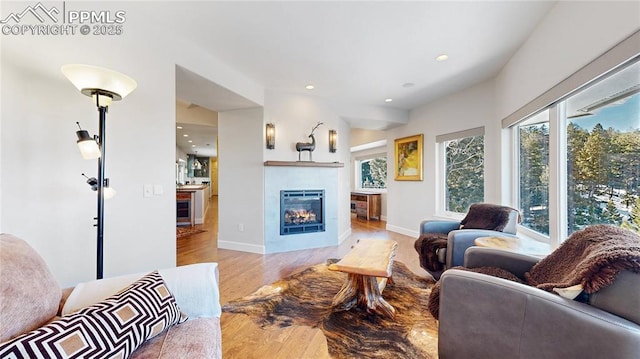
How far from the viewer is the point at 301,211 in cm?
429

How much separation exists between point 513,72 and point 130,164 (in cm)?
407

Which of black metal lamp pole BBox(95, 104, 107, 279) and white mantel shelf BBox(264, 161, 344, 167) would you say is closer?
black metal lamp pole BBox(95, 104, 107, 279)

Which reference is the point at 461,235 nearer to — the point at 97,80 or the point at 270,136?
the point at 270,136

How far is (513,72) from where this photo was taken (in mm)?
2924

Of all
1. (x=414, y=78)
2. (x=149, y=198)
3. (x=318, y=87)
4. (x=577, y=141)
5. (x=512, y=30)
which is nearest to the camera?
(x=577, y=141)

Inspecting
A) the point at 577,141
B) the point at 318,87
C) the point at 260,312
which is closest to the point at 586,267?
the point at 577,141

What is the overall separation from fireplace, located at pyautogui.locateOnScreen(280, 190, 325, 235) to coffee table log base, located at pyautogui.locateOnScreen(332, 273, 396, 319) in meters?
2.03

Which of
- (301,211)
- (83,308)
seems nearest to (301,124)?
(301,211)

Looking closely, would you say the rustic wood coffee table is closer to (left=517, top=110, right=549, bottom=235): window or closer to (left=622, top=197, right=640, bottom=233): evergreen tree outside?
(left=622, top=197, right=640, bottom=233): evergreen tree outside

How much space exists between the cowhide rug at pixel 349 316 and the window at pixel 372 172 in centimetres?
465

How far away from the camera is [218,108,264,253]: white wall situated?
394cm

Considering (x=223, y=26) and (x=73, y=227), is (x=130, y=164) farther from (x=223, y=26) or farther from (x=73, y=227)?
(x=223, y=26)

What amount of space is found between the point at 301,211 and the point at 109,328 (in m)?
3.44

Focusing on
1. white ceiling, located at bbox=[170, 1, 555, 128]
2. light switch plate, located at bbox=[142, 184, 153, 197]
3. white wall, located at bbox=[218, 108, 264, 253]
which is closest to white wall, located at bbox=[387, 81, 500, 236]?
white ceiling, located at bbox=[170, 1, 555, 128]
